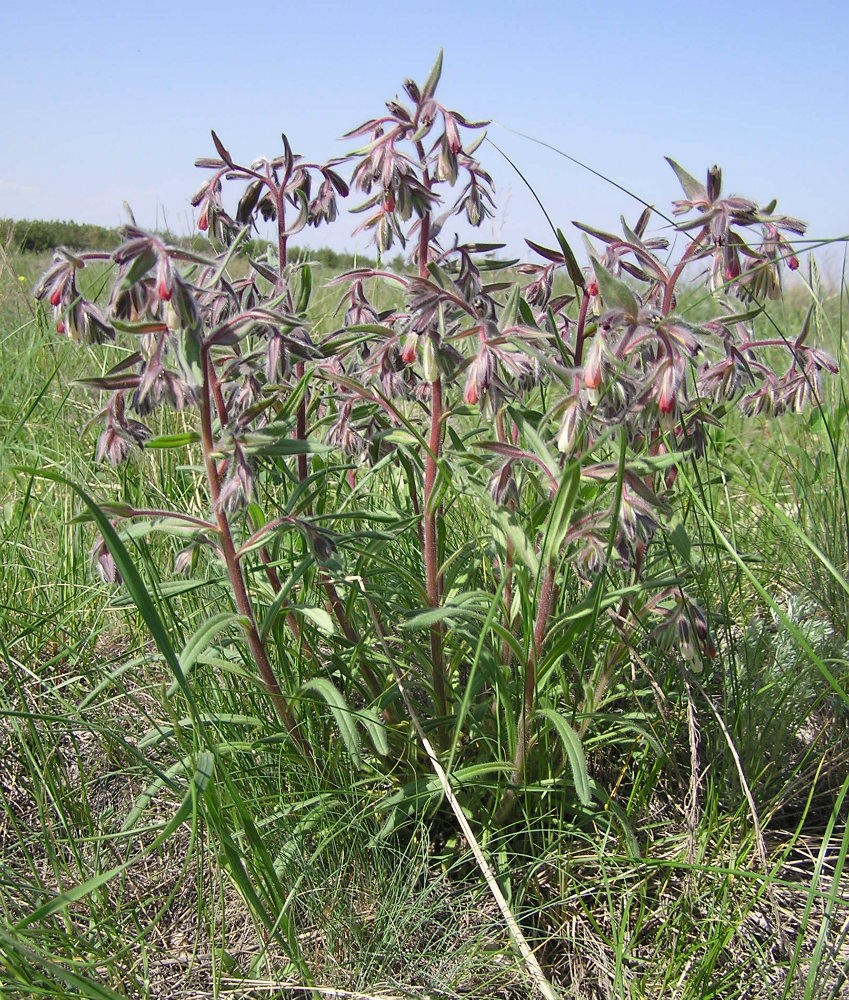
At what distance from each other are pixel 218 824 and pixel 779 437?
486 centimetres

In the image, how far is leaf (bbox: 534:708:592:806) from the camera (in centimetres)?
214

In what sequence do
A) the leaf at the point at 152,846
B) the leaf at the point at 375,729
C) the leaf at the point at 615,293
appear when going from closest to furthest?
1. the leaf at the point at 152,846
2. the leaf at the point at 615,293
3. the leaf at the point at 375,729

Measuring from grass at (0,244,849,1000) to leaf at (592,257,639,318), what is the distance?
601 millimetres

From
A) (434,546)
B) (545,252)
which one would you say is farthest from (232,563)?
(545,252)

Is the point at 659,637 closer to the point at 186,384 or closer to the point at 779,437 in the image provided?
the point at 186,384

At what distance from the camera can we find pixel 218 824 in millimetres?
1894

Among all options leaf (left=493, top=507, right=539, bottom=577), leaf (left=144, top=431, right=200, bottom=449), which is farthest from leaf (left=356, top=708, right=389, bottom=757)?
leaf (left=144, top=431, right=200, bottom=449)

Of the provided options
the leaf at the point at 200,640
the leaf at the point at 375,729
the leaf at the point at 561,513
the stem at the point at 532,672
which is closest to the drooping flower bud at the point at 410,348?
the leaf at the point at 561,513

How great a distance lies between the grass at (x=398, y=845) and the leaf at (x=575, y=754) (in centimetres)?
19

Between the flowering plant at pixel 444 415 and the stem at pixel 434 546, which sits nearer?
the flowering plant at pixel 444 415

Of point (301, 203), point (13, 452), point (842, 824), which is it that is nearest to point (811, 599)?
point (842, 824)

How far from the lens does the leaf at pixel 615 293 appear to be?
1958 mm

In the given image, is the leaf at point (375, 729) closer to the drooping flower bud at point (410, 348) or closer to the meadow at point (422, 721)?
the meadow at point (422, 721)

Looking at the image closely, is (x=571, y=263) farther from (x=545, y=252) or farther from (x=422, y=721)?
(x=422, y=721)
